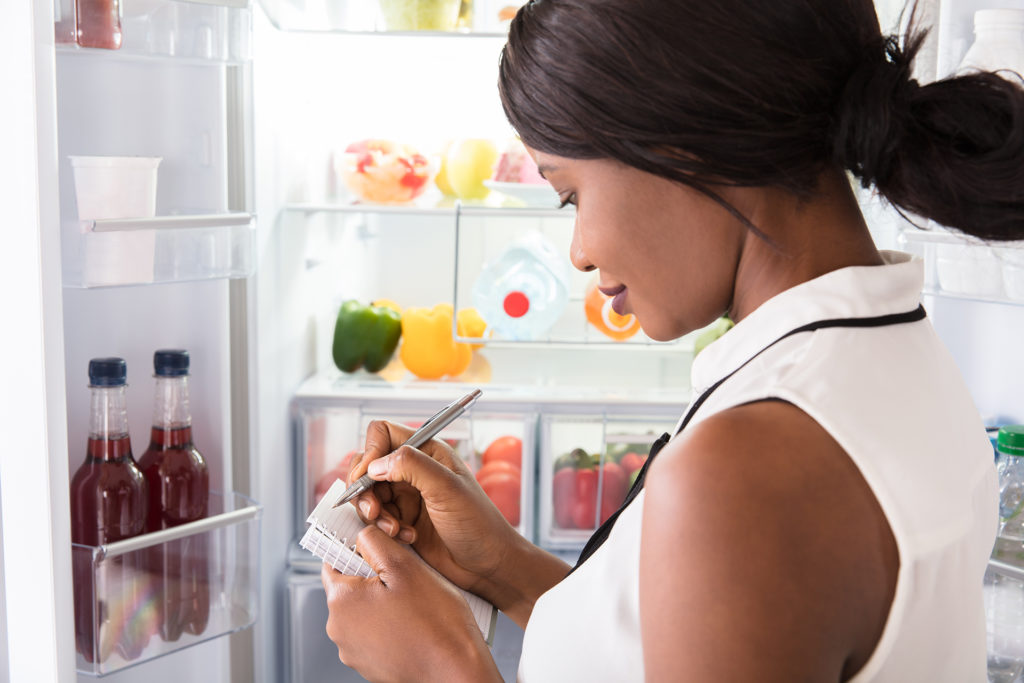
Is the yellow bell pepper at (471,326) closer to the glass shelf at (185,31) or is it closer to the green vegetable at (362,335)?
the green vegetable at (362,335)

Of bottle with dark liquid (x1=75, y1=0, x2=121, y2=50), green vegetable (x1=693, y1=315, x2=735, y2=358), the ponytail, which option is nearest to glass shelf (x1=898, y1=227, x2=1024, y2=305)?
the ponytail

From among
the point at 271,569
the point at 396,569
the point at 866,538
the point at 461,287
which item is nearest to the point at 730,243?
the point at 866,538

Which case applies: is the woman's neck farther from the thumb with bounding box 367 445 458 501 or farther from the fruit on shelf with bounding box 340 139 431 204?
the fruit on shelf with bounding box 340 139 431 204

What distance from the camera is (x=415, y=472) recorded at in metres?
0.90

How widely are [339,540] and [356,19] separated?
109 cm

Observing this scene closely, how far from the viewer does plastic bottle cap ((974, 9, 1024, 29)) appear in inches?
41.7

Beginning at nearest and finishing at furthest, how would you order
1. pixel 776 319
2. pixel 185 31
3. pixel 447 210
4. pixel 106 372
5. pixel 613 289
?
pixel 776 319 → pixel 613 289 → pixel 106 372 → pixel 185 31 → pixel 447 210

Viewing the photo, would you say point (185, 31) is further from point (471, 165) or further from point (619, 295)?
point (619, 295)

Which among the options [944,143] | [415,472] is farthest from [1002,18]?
[415,472]

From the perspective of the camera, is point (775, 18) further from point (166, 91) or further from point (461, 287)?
point (461, 287)

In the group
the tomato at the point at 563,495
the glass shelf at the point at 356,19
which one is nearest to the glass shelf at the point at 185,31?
the glass shelf at the point at 356,19

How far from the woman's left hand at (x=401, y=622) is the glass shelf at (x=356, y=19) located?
3.52ft

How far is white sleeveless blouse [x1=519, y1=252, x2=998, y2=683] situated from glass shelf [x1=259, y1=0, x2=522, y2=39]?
1.22 m

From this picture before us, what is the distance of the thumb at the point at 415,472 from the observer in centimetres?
90
